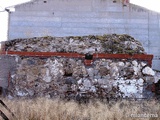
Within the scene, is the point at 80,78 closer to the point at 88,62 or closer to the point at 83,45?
the point at 88,62

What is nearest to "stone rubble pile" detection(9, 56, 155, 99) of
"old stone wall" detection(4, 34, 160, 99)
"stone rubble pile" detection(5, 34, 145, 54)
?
"old stone wall" detection(4, 34, 160, 99)

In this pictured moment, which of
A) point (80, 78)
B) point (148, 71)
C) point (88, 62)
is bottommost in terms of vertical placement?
point (80, 78)

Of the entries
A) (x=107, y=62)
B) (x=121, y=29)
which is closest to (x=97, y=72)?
(x=107, y=62)

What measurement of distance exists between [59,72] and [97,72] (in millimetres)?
935

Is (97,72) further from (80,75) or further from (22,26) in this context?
(22,26)

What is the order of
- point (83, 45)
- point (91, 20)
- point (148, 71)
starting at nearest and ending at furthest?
point (148, 71) < point (83, 45) < point (91, 20)

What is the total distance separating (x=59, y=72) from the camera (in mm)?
7582

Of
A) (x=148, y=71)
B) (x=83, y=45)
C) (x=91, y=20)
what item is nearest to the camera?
(x=148, y=71)

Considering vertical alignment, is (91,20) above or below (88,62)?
above

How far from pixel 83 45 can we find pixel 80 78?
0.87 m

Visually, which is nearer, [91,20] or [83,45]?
[83,45]

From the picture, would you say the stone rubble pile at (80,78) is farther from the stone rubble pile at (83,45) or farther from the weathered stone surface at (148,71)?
the stone rubble pile at (83,45)

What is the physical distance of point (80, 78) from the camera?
296 inches

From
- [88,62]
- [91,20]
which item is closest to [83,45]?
[88,62]
